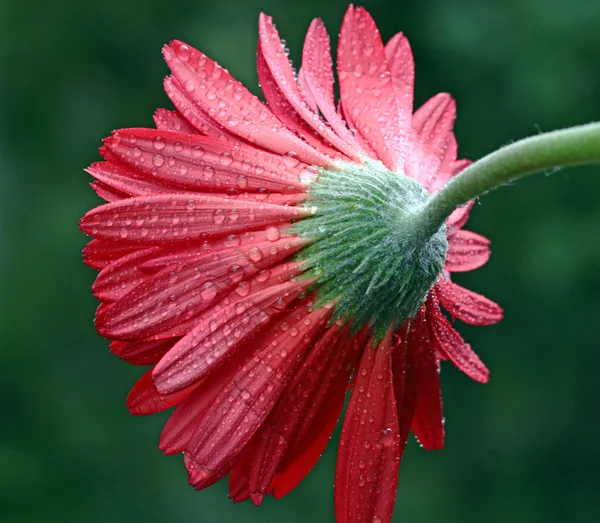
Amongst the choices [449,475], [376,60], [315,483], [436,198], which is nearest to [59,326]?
[315,483]

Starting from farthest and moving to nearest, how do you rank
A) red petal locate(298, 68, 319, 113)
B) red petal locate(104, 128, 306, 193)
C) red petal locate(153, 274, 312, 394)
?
red petal locate(298, 68, 319, 113) → red petal locate(104, 128, 306, 193) → red petal locate(153, 274, 312, 394)

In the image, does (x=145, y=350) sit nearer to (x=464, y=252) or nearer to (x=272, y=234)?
(x=272, y=234)

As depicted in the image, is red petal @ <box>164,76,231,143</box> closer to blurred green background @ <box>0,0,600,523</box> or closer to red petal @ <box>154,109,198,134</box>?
red petal @ <box>154,109,198,134</box>

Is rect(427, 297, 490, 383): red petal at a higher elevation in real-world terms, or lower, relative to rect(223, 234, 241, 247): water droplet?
lower

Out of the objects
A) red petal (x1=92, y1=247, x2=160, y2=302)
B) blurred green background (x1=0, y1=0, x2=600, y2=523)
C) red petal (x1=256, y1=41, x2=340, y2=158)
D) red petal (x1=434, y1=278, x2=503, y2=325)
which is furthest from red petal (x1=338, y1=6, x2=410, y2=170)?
blurred green background (x1=0, y1=0, x2=600, y2=523)

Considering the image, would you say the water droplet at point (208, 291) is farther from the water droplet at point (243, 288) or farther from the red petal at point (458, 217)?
the red petal at point (458, 217)

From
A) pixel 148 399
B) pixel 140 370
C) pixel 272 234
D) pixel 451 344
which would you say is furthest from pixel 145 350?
pixel 140 370
